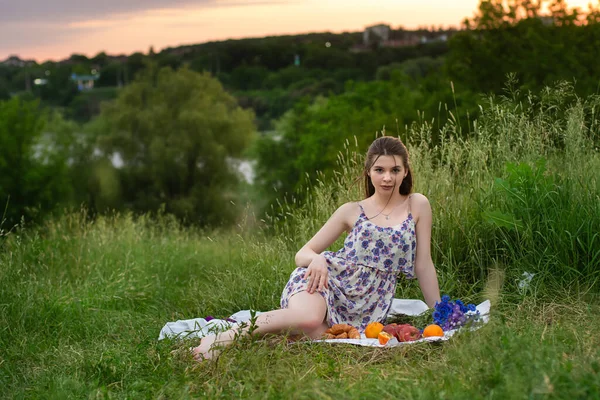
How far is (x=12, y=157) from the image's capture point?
109 feet

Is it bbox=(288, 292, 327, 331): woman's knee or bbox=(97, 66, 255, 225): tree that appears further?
bbox=(97, 66, 255, 225): tree

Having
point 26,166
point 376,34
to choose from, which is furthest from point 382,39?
point 26,166

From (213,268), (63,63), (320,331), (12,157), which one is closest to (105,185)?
(12,157)

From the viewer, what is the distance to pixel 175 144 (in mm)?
38625

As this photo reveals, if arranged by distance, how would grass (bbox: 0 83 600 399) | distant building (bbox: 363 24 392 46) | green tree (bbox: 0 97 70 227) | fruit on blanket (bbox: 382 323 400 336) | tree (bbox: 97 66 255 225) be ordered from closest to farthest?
grass (bbox: 0 83 600 399), fruit on blanket (bbox: 382 323 400 336), green tree (bbox: 0 97 70 227), tree (bbox: 97 66 255 225), distant building (bbox: 363 24 392 46)

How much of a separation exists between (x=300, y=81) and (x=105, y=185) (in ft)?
57.2

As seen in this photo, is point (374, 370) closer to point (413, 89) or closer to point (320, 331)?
point (320, 331)

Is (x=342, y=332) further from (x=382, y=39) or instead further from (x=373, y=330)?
(x=382, y=39)

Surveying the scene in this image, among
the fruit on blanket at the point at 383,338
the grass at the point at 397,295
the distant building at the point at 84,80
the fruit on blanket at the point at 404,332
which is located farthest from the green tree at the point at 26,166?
the fruit on blanket at the point at 383,338

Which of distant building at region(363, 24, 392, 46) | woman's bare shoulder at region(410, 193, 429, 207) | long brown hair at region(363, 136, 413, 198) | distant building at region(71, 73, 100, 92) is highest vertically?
distant building at region(363, 24, 392, 46)

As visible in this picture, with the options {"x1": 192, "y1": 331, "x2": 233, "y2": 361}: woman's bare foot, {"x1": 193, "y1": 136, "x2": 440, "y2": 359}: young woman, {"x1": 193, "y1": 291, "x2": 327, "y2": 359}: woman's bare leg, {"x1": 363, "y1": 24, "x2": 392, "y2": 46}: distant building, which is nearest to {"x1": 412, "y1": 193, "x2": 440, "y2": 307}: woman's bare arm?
{"x1": 193, "y1": 136, "x2": 440, "y2": 359}: young woman

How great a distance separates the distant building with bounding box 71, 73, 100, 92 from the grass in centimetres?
5143

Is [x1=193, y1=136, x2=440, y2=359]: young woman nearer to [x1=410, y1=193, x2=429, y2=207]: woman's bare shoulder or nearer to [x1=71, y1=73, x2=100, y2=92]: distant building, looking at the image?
[x1=410, y1=193, x2=429, y2=207]: woman's bare shoulder

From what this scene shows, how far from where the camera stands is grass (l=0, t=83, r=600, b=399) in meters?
3.00
